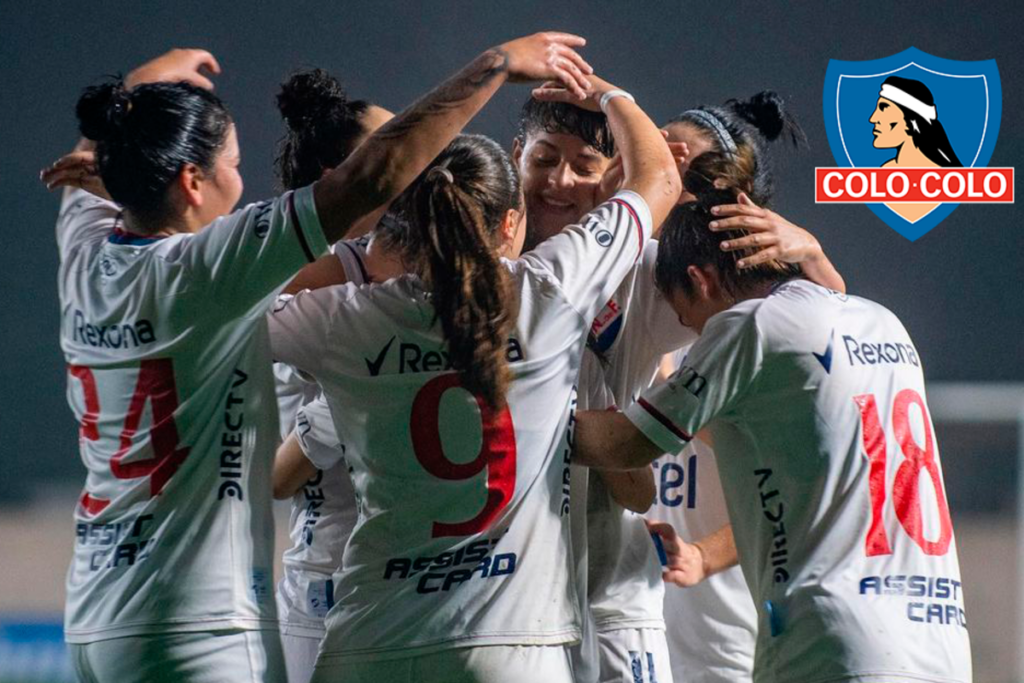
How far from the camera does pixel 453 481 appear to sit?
76.7 inches

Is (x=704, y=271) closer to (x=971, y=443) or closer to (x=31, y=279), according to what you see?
(x=971, y=443)

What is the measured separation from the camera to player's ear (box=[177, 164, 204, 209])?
81.3 inches

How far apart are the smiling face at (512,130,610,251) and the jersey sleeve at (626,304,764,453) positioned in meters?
0.66

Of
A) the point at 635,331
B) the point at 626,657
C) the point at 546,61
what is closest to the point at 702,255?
the point at 635,331

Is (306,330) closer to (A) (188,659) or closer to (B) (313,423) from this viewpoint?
(B) (313,423)

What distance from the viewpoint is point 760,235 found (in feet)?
7.23

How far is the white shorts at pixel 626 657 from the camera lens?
2334 millimetres

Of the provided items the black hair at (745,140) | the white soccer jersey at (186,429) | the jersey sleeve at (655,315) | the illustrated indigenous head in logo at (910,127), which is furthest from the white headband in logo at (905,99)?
the white soccer jersey at (186,429)

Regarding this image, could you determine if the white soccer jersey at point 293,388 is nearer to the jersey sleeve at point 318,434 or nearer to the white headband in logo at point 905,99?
the jersey sleeve at point 318,434

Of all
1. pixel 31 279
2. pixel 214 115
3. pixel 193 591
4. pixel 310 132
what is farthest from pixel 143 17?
pixel 193 591

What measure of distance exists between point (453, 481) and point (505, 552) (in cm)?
14

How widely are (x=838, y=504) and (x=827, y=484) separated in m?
0.04

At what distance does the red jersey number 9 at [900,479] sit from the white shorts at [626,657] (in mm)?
534

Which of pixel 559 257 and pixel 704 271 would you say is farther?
pixel 704 271
